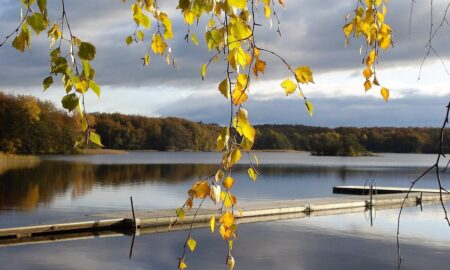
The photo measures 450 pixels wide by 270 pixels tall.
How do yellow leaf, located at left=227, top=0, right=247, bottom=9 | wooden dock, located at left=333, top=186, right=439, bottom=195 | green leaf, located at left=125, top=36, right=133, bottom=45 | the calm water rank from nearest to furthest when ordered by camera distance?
yellow leaf, located at left=227, top=0, right=247, bottom=9 < green leaf, located at left=125, top=36, right=133, bottom=45 < the calm water < wooden dock, located at left=333, top=186, right=439, bottom=195

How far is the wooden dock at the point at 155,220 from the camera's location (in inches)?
617

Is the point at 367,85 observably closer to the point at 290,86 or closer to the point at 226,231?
the point at 290,86

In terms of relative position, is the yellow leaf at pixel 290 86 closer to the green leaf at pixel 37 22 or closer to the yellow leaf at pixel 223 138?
the yellow leaf at pixel 223 138

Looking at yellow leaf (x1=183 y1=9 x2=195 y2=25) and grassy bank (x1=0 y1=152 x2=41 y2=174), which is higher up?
yellow leaf (x1=183 y1=9 x2=195 y2=25)

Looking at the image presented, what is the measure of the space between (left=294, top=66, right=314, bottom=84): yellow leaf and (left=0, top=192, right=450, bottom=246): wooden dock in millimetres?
11427

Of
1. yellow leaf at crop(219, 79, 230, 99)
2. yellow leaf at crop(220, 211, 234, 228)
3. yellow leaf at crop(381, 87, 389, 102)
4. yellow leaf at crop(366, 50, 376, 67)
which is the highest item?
yellow leaf at crop(366, 50, 376, 67)

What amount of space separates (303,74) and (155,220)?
16491mm

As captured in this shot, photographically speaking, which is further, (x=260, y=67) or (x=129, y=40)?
(x=129, y=40)

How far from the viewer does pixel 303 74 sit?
68.2 inches

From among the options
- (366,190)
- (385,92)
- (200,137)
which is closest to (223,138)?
(385,92)

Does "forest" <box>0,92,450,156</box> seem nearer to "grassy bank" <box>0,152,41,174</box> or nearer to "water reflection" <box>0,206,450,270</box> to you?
"grassy bank" <box>0,152,41,174</box>

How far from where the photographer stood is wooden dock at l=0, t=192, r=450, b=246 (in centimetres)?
1567

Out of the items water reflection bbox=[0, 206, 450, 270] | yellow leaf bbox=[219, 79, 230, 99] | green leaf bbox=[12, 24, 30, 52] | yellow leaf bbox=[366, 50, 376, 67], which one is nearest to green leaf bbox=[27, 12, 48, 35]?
green leaf bbox=[12, 24, 30, 52]

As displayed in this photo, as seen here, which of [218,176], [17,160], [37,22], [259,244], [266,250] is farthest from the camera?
[17,160]
